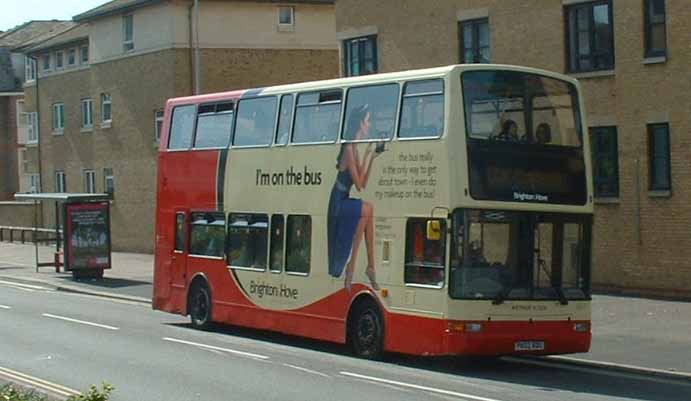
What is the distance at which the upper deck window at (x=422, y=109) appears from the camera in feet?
54.9

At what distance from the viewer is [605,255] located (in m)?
27.1

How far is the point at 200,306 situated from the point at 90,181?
3234cm

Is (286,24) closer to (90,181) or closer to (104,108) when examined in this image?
(104,108)

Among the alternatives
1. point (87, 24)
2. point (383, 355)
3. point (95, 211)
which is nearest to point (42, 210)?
point (87, 24)

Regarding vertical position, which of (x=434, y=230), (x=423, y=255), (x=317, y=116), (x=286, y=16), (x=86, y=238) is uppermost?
(x=286, y=16)

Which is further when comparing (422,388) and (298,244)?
(298,244)

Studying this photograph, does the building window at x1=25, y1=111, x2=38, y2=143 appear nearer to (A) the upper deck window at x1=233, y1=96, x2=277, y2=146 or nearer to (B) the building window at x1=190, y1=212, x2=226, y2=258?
(B) the building window at x1=190, y1=212, x2=226, y2=258

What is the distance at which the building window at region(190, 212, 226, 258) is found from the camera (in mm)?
22094

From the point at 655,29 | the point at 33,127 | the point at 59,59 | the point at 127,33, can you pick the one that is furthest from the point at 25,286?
the point at 33,127

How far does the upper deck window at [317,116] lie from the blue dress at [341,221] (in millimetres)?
793

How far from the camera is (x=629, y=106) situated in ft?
87.3

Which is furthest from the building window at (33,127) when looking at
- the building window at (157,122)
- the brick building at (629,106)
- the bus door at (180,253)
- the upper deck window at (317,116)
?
the upper deck window at (317,116)

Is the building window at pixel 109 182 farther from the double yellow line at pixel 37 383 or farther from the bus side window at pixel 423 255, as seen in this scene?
the bus side window at pixel 423 255

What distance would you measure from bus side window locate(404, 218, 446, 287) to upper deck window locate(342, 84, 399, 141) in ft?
4.90
